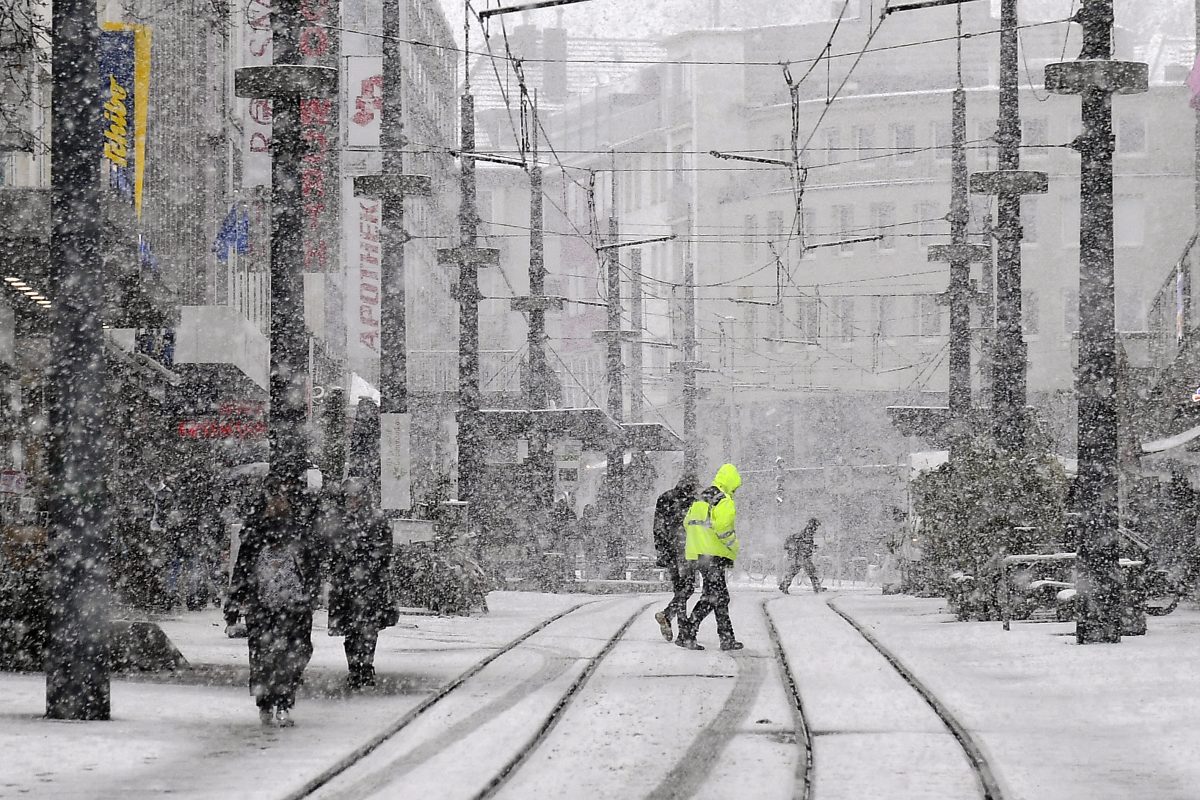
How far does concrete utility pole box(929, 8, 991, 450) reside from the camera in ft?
108

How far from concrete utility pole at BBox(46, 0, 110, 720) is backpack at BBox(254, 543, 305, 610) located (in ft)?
3.35

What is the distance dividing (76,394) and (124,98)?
13639 millimetres

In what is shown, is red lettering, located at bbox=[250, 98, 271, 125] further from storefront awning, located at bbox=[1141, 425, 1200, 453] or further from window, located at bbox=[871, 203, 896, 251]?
window, located at bbox=[871, 203, 896, 251]

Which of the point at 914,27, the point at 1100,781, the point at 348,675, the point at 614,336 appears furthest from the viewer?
the point at 914,27

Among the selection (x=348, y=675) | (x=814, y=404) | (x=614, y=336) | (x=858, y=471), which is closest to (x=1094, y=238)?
(x=348, y=675)

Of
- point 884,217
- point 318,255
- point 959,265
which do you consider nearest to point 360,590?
point 959,265

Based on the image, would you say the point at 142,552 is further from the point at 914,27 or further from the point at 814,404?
the point at 914,27

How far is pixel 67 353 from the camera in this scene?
12.9 metres

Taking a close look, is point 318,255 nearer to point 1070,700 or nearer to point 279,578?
point 1070,700

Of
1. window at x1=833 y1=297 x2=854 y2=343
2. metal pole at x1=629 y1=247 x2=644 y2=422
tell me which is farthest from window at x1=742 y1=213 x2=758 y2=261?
metal pole at x1=629 y1=247 x2=644 y2=422

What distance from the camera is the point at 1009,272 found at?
2622cm

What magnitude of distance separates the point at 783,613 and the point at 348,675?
12324mm

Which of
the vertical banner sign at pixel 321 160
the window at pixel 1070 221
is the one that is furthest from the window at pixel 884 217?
the vertical banner sign at pixel 321 160

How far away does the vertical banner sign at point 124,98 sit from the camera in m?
25.1
